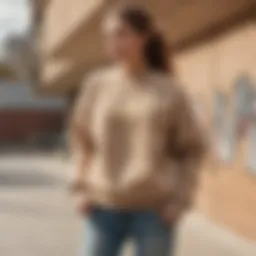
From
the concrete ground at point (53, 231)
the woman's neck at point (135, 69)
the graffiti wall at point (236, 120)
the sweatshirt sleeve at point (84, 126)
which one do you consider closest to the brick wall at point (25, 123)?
the concrete ground at point (53, 231)

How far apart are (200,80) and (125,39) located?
9.13 meters

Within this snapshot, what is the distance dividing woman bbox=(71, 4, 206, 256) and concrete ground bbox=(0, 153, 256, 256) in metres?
3.81

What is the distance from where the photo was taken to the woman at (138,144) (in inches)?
135

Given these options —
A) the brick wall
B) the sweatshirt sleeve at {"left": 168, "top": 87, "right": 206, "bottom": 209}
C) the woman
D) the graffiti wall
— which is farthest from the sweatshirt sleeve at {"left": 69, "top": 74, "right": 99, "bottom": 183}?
the brick wall

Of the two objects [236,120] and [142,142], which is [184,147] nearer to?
[142,142]

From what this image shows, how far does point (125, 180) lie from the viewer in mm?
3428

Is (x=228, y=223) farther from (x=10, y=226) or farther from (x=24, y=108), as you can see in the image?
(x=24, y=108)

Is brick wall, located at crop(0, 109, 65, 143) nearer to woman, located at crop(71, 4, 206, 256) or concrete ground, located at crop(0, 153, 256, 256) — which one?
concrete ground, located at crop(0, 153, 256, 256)

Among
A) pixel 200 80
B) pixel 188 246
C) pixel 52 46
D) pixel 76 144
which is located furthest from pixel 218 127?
pixel 52 46

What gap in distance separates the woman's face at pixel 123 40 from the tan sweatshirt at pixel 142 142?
9 cm

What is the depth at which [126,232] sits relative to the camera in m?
3.57

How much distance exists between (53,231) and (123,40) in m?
7.60

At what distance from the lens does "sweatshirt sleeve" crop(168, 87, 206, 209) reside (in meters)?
3.47

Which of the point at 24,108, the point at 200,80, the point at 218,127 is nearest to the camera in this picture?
the point at 218,127
